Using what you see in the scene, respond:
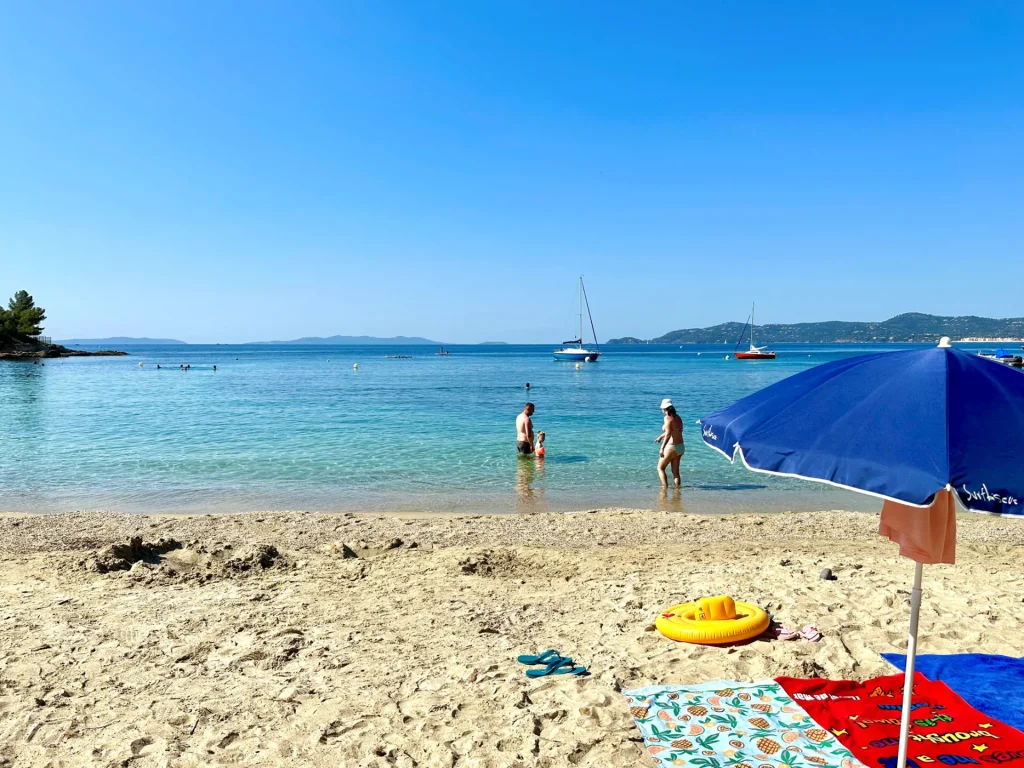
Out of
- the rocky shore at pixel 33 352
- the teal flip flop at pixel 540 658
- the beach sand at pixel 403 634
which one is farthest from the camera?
the rocky shore at pixel 33 352

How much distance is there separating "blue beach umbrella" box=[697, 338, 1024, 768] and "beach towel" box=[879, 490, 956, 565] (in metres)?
0.12

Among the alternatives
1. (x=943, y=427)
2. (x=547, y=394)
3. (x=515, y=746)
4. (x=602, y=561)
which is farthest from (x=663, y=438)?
(x=547, y=394)

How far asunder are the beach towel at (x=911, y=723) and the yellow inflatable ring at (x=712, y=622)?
2.34 ft

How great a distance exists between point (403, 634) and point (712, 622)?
2.60m

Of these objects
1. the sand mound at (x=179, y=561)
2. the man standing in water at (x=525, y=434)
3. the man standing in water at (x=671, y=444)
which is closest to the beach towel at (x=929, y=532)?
the sand mound at (x=179, y=561)

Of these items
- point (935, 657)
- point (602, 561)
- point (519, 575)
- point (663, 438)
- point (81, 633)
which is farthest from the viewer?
point (663, 438)

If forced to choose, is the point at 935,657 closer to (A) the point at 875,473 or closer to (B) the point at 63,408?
(A) the point at 875,473

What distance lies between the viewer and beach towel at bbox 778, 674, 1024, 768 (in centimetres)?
392

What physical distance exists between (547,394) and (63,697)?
122ft

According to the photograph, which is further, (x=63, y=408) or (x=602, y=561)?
(x=63, y=408)

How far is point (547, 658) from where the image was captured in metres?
5.21

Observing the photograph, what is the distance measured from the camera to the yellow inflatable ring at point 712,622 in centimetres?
551

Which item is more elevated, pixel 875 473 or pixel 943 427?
pixel 943 427

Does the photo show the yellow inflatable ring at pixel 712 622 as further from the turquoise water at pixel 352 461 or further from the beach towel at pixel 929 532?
the turquoise water at pixel 352 461
